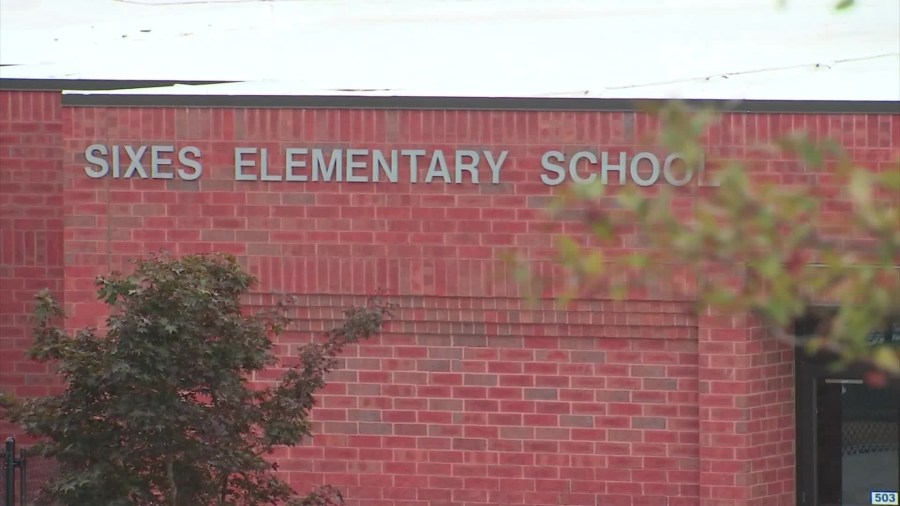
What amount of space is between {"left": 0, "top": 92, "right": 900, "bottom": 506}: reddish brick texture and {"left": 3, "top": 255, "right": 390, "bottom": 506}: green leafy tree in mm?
2567

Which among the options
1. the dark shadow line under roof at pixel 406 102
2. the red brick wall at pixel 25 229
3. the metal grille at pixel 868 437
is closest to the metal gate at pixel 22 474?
the red brick wall at pixel 25 229

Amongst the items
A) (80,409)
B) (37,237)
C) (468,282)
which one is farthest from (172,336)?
(37,237)

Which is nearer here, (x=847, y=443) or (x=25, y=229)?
(x=847, y=443)

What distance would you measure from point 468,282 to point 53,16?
3793 millimetres

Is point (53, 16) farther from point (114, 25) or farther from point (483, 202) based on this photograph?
point (483, 202)

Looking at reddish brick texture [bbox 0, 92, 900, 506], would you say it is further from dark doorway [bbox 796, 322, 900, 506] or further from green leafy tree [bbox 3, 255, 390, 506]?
green leafy tree [bbox 3, 255, 390, 506]

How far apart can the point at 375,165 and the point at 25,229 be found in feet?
9.35

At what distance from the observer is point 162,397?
6883mm

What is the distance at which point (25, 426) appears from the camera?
6.96 meters

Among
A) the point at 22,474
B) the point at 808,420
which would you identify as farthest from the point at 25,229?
the point at 808,420

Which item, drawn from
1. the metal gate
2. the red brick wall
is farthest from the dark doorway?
the red brick wall

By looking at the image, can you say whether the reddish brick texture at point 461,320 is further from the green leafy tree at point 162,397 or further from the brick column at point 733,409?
the green leafy tree at point 162,397

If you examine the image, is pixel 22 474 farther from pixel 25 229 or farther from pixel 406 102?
pixel 406 102

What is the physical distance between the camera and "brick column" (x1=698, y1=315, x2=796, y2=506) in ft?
31.0
